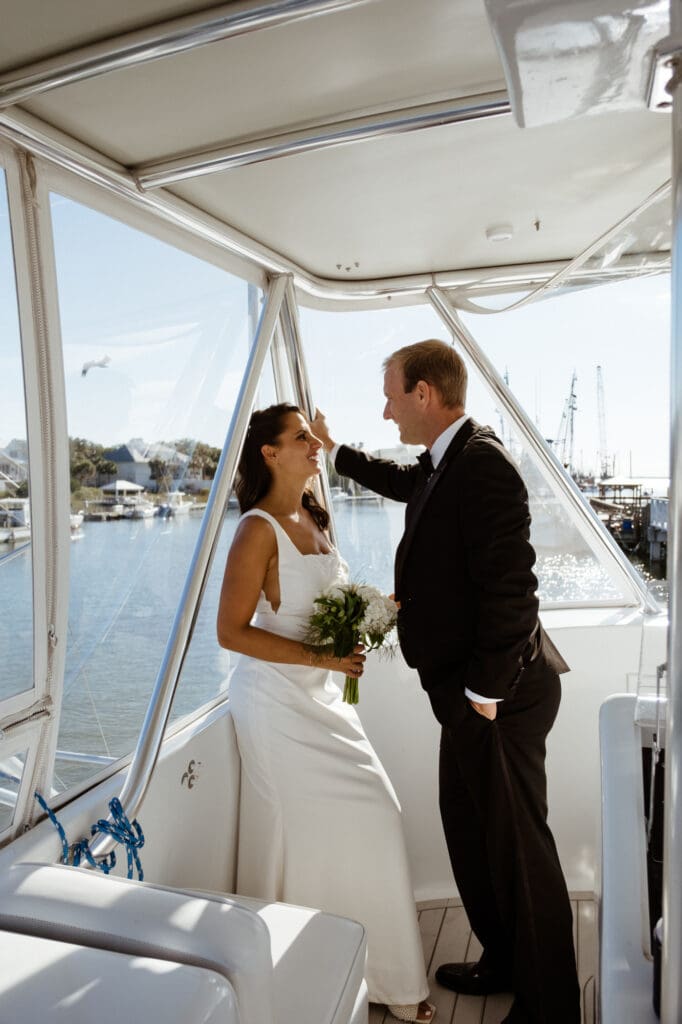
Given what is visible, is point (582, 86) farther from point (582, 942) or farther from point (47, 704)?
point (582, 942)

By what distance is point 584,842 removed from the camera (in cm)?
370

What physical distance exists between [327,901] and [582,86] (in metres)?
2.57

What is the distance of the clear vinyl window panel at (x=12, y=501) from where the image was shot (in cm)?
212

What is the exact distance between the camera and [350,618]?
284cm

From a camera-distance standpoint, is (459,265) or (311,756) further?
(459,265)

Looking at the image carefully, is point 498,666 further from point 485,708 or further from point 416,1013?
point 416,1013

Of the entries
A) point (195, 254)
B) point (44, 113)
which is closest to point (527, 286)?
point (195, 254)

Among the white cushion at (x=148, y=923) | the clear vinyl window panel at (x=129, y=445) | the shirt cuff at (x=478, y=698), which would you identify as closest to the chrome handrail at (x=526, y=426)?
the clear vinyl window panel at (x=129, y=445)

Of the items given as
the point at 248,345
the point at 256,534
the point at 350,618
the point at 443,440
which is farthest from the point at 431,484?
the point at 248,345

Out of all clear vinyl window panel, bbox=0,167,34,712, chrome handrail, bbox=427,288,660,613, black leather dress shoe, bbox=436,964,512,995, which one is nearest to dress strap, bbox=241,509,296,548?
clear vinyl window panel, bbox=0,167,34,712

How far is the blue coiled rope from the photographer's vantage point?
2.24 meters

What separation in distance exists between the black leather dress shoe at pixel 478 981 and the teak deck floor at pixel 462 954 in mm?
19

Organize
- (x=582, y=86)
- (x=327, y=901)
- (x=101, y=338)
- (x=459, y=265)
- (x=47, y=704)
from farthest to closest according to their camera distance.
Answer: (x=459, y=265) → (x=327, y=901) → (x=101, y=338) → (x=47, y=704) → (x=582, y=86)

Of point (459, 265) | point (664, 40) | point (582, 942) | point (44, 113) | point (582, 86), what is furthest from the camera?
point (459, 265)
